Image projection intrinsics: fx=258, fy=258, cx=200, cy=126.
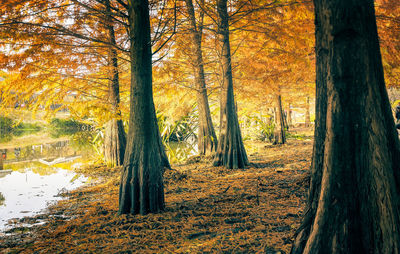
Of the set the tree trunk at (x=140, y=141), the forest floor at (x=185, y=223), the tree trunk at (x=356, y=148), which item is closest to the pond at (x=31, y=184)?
the forest floor at (x=185, y=223)

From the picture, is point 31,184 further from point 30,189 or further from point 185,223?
point 185,223

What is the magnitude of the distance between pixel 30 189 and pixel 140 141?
4.64 meters

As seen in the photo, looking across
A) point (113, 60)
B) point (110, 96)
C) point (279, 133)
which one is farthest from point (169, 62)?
point (279, 133)

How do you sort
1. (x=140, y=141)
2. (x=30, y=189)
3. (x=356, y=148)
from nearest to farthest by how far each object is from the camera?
(x=356, y=148) < (x=140, y=141) < (x=30, y=189)

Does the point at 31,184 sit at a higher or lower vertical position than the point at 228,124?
lower

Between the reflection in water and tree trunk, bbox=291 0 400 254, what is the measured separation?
4805 millimetres

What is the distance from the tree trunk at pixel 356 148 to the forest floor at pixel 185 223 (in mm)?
727

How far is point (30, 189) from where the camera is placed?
6.93m

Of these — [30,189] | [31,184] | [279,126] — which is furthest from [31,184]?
[279,126]

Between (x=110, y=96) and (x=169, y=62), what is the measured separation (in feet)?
8.65

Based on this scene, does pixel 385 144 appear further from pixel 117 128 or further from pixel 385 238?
pixel 117 128

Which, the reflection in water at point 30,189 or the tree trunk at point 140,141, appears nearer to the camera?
the tree trunk at point 140,141

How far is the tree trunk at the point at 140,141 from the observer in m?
4.25

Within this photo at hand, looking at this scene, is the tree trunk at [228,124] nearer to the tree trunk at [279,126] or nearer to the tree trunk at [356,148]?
the tree trunk at [279,126]
